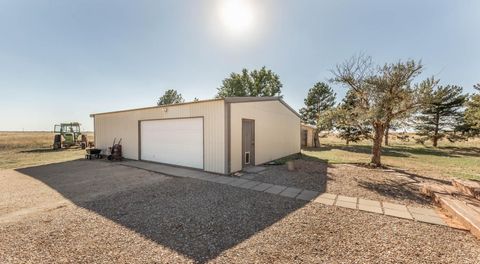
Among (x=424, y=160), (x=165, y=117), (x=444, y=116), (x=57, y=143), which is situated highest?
(x=444, y=116)

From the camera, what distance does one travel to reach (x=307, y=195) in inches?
197

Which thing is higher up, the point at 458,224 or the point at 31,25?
the point at 31,25

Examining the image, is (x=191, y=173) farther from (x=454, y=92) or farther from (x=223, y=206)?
(x=454, y=92)

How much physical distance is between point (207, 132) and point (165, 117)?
281 centimetres

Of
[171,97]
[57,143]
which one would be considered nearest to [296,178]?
[57,143]

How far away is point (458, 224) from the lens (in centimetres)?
346

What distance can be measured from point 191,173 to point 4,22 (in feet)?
31.4

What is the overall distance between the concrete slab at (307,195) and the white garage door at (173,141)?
14.0ft

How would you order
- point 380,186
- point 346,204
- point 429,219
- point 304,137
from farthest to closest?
point 304,137
point 380,186
point 346,204
point 429,219

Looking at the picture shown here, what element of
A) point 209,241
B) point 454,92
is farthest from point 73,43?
point 454,92

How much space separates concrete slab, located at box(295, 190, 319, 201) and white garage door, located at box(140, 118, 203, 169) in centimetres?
427

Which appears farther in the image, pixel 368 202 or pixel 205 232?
pixel 368 202

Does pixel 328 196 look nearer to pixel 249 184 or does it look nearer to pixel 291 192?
pixel 291 192

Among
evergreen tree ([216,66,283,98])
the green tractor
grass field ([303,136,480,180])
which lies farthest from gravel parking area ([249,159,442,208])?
evergreen tree ([216,66,283,98])
